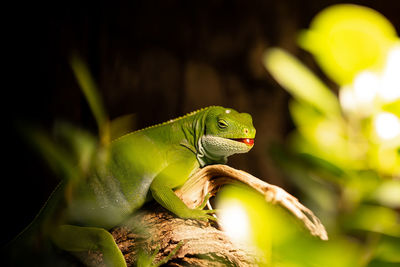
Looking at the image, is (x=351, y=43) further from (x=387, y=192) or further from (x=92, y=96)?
(x=92, y=96)

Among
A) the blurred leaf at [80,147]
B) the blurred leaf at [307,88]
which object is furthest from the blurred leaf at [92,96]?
the blurred leaf at [307,88]

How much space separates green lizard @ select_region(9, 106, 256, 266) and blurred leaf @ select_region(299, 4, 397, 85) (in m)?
0.81

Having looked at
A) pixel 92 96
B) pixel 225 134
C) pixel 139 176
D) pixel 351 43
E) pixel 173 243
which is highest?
pixel 351 43

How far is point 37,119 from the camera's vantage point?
78.2 inches

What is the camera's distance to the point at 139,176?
1507 mm

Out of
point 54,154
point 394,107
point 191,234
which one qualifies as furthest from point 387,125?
point 54,154

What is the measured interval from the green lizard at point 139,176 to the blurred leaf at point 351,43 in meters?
0.81

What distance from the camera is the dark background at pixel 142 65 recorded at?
1894 mm

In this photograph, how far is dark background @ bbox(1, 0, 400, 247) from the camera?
6.21 ft

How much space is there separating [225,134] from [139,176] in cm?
37

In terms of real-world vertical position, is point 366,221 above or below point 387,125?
below

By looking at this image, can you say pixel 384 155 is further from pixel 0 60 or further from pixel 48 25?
pixel 48 25

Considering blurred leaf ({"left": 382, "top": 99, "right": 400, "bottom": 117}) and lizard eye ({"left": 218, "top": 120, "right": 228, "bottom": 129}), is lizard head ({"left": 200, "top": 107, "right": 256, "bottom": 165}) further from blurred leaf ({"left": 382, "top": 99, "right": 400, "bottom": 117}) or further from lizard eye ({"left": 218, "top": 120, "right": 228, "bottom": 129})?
blurred leaf ({"left": 382, "top": 99, "right": 400, "bottom": 117})

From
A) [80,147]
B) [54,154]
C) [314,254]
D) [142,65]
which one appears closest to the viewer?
[314,254]
